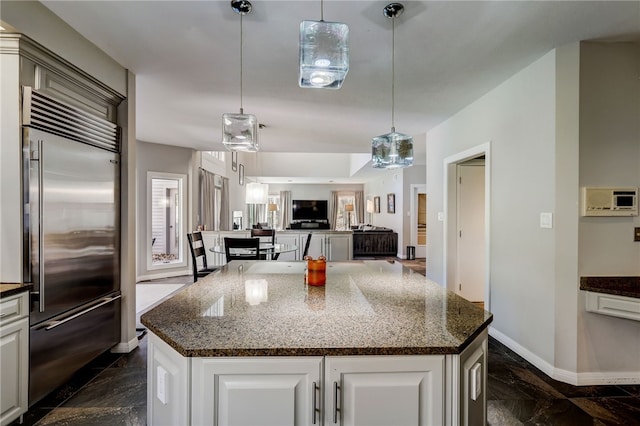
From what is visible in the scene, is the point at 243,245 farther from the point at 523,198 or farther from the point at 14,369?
the point at 523,198

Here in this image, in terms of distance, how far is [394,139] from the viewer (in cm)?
241

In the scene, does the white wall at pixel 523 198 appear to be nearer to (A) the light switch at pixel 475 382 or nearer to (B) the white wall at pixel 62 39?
(A) the light switch at pixel 475 382

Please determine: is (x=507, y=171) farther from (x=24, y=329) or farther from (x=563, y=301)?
(x=24, y=329)

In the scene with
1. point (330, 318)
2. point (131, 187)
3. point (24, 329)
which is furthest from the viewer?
point (131, 187)

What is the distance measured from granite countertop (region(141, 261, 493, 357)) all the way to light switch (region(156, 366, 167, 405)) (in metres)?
0.15

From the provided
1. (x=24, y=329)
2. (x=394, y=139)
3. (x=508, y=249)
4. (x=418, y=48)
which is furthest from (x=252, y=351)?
(x=508, y=249)

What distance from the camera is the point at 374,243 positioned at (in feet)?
29.9

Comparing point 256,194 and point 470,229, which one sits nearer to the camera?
point 470,229

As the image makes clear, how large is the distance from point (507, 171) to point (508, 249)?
0.73 m

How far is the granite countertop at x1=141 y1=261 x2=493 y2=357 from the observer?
42.8 inches

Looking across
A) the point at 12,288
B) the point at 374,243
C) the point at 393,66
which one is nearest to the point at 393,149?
the point at 393,66

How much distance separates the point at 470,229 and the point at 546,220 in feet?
5.55

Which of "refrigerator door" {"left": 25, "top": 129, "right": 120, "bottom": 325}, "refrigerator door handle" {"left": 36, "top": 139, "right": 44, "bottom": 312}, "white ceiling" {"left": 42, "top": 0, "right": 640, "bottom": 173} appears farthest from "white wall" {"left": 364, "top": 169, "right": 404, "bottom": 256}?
"refrigerator door handle" {"left": 36, "top": 139, "right": 44, "bottom": 312}

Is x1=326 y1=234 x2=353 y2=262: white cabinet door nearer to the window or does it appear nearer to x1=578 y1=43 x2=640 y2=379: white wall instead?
the window
